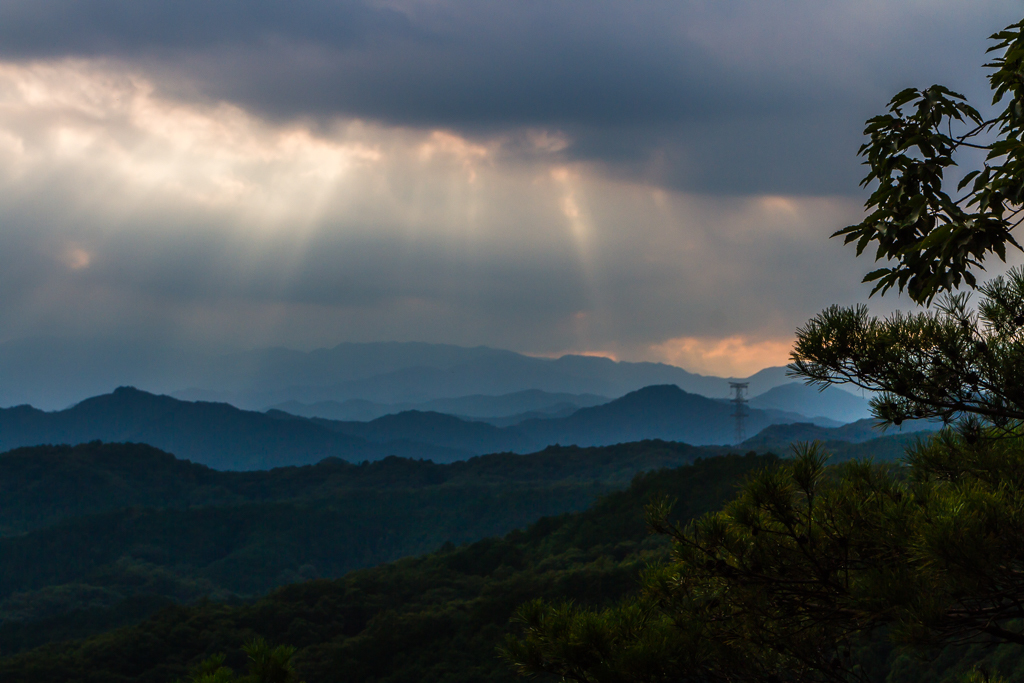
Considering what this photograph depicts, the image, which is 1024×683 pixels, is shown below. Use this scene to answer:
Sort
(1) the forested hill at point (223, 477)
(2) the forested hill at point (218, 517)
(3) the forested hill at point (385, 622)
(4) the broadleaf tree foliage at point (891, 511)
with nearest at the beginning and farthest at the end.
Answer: (4) the broadleaf tree foliage at point (891, 511) → (3) the forested hill at point (385, 622) → (2) the forested hill at point (218, 517) → (1) the forested hill at point (223, 477)

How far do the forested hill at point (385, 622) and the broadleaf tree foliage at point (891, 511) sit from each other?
48.2 metres

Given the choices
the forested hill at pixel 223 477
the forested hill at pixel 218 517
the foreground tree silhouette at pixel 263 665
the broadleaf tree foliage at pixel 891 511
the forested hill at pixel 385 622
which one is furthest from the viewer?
the forested hill at pixel 223 477

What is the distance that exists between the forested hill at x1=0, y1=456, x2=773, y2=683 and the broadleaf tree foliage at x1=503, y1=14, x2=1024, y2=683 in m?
48.2

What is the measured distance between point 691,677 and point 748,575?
129 cm

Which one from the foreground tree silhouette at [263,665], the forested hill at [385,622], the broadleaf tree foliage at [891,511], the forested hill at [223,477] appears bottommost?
the forested hill at [385,622]

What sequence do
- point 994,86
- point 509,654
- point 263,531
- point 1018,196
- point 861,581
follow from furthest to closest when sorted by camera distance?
point 263,531, point 509,654, point 994,86, point 861,581, point 1018,196

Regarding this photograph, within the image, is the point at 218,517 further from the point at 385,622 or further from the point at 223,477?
the point at 385,622

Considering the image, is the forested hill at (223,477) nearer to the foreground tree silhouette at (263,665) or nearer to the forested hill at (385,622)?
the forested hill at (385,622)

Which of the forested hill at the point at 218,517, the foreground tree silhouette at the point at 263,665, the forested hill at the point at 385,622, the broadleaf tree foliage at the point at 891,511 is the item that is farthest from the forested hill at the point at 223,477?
the broadleaf tree foliage at the point at 891,511

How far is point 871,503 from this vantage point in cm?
560

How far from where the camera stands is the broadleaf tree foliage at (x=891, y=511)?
4.42 m

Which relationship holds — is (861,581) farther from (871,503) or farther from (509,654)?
(509,654)

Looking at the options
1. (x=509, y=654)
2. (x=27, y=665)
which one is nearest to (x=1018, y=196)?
(x=509, y=654)

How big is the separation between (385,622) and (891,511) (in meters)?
66.4
